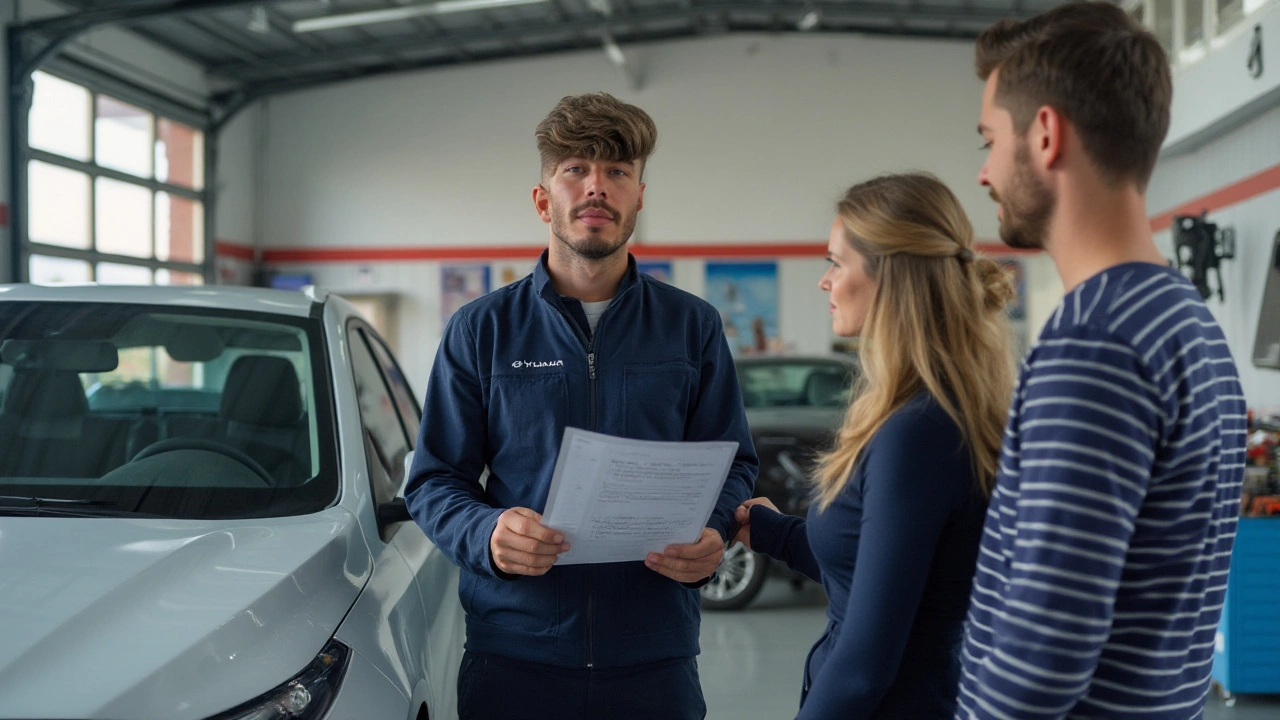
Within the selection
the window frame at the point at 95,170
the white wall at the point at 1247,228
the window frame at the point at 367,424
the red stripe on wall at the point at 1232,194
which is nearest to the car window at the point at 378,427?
the window frame at the point at 367,424

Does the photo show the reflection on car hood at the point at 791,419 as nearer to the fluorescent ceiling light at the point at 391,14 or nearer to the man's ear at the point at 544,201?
the man's ear at the point at 544,201

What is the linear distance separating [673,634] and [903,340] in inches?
28.5

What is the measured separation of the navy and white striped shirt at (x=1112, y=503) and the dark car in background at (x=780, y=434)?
Answer: 4.29 m

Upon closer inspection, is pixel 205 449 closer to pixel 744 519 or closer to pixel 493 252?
pixel 744 519

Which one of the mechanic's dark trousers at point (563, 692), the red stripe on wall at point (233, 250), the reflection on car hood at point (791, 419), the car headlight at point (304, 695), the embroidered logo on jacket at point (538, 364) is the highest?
the red stripe on wall at point (233, 250)

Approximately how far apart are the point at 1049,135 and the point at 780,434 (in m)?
4.97

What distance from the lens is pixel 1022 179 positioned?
1086mm

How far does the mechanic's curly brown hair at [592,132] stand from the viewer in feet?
5.90

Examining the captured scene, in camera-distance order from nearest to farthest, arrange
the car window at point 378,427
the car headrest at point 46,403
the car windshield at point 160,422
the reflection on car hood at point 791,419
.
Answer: the car windshield at point 160,422, the car headrest at point 46,403, the car window at point 378,427, the reflection on car hood at point 791,419

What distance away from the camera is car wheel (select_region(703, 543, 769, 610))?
5.81 meters

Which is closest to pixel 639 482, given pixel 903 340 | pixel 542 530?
pixel 542 530

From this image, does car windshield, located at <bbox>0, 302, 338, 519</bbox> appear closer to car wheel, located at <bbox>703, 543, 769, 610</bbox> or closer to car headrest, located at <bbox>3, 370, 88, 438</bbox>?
car headrest, located at <bbox>3, 370, 88, 438</bbox>

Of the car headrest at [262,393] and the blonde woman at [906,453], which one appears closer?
the blonde woman at [906,453]

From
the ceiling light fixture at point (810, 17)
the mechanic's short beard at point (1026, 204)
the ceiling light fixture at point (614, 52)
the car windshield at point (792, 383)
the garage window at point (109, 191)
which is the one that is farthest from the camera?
the ceiling light fixture at point (614, 52)
